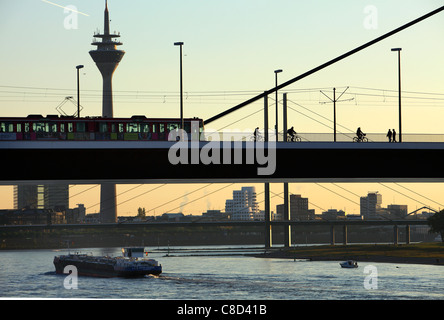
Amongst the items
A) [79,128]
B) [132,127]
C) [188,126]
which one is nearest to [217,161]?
[188,126]

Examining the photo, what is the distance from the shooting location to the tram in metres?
80.9

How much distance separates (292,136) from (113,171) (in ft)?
48.0

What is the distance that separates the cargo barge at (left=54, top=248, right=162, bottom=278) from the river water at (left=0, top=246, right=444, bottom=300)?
2.67 metres

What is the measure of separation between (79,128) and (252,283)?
60.6 meters

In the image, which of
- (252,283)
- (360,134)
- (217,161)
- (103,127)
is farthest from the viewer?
(252,283)

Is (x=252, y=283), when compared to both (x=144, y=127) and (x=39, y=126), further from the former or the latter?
(x=39, y=126)

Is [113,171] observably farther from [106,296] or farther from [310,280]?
[310,280]

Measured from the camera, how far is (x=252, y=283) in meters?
133

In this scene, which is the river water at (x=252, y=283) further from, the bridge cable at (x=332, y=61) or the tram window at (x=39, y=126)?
the bridge cable at (x=332, y=61)

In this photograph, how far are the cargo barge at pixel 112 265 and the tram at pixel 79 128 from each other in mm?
79217

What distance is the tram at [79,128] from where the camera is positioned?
80.9 metres

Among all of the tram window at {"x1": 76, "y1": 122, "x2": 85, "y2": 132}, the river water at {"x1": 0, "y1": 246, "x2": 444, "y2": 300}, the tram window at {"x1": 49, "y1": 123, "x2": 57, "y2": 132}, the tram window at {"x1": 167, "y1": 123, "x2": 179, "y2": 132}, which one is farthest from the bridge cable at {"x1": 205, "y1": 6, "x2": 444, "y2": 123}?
the river water at {"x1": 0, "y1": 246, "x2": 444, "y2": 300}

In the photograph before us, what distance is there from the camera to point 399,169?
5894 centimetres
